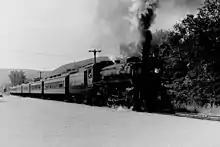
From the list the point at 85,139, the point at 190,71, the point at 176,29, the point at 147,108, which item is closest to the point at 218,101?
the point at 190,71

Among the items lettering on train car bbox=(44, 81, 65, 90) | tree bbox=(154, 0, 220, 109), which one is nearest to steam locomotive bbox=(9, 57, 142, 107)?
lettering on train car bbox=(44, 81, 65, 90)

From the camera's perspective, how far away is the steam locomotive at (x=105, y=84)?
62.6 ft

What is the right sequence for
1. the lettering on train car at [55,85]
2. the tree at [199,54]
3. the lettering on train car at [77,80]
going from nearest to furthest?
the tree at [199,54], the lettering on train car at [77,80], the lettering on train car at [55,85]

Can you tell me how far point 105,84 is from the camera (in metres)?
22.5

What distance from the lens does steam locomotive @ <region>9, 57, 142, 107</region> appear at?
19.1m

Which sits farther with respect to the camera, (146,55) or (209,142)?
(146,55)

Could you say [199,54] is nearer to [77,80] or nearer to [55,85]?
[77,80]

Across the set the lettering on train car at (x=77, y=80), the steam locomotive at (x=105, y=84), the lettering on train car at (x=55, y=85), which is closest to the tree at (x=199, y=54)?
the steam locomotive at (x=105, y=84)

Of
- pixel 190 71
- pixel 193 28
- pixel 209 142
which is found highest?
pixel 193 28

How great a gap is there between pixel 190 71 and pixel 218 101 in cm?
292

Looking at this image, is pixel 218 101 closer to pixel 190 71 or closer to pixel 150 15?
pixel 190 71

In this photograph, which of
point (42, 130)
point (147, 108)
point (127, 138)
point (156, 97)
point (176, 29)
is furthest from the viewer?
point (176, 29)

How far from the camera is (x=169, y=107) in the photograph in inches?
763

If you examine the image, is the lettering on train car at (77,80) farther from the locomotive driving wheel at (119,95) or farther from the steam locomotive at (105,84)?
the locomotive driving wheel at (119,95)
